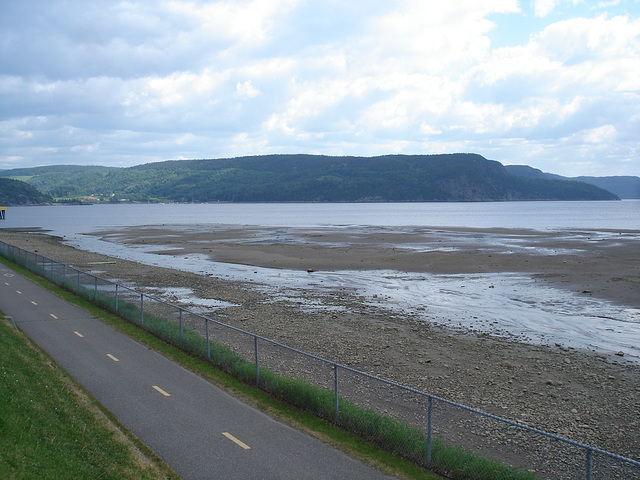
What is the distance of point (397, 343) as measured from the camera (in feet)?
71.4

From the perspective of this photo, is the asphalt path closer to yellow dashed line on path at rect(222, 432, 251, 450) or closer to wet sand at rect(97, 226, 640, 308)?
yellow dashed line on path at rect(222, 432, 251, 450)

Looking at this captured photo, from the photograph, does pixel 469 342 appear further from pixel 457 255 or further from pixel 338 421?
pixel 457 255

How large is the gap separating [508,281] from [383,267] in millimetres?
11537

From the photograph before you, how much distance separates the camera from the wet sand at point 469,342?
15094 mm

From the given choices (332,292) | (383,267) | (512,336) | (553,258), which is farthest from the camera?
(553,258)

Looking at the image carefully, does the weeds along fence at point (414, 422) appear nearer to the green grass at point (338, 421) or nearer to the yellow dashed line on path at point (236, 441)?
the green grass at point (338, 421)

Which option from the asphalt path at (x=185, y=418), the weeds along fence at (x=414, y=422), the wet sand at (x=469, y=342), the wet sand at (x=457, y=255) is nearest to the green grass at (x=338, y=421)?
the weeds along fence at (x=414, y=422)

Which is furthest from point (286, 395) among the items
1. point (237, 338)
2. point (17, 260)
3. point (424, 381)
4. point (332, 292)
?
point (17, 260)

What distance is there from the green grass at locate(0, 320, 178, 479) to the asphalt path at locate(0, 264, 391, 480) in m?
0.64

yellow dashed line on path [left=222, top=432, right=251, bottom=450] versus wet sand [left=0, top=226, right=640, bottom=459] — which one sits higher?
yellow dashed line on path [left=222, top=432, right=251, bottom=450]

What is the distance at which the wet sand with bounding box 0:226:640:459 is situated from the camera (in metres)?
15.1

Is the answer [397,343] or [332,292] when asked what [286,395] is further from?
[332,292]

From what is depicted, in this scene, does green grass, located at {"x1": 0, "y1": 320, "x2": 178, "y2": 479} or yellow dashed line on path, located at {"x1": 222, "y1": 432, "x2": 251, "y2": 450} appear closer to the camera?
green grass, located at {"x1": 0, "y1": 320, "x2": 178, "y2": 479}

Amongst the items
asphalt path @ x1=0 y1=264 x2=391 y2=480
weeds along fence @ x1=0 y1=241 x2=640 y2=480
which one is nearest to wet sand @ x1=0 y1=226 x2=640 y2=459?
weeds along fence @ x1=0 y1=241 x2=640 y2=480
